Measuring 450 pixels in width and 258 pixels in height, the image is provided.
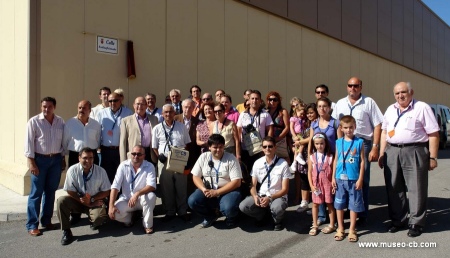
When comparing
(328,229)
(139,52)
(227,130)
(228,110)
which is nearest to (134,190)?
(227,130)

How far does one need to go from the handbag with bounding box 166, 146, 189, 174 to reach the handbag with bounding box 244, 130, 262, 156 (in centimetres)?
103

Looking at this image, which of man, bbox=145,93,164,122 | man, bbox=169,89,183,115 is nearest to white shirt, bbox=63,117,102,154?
man, bbox=145,93,164,122

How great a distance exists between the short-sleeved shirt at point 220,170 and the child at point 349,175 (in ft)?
4.53

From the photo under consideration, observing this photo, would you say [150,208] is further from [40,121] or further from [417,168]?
[417,168]

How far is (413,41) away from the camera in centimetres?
2575

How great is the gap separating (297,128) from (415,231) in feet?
7.85

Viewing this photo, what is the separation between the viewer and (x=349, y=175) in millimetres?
4883

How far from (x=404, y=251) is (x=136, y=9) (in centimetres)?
720

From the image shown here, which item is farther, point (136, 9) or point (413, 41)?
point (413, 41)

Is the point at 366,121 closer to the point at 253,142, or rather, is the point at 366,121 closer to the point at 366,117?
the point at 366,117

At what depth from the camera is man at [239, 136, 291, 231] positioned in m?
5.20

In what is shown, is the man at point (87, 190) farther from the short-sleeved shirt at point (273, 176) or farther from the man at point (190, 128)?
the short-sleeved shirt at point (273, 176)

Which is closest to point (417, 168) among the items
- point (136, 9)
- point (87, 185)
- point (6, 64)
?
point (87, 185)

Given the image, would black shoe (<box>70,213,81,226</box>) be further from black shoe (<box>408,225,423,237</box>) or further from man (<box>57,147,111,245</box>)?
black shoe (<box>408,225,423,237</box>)
